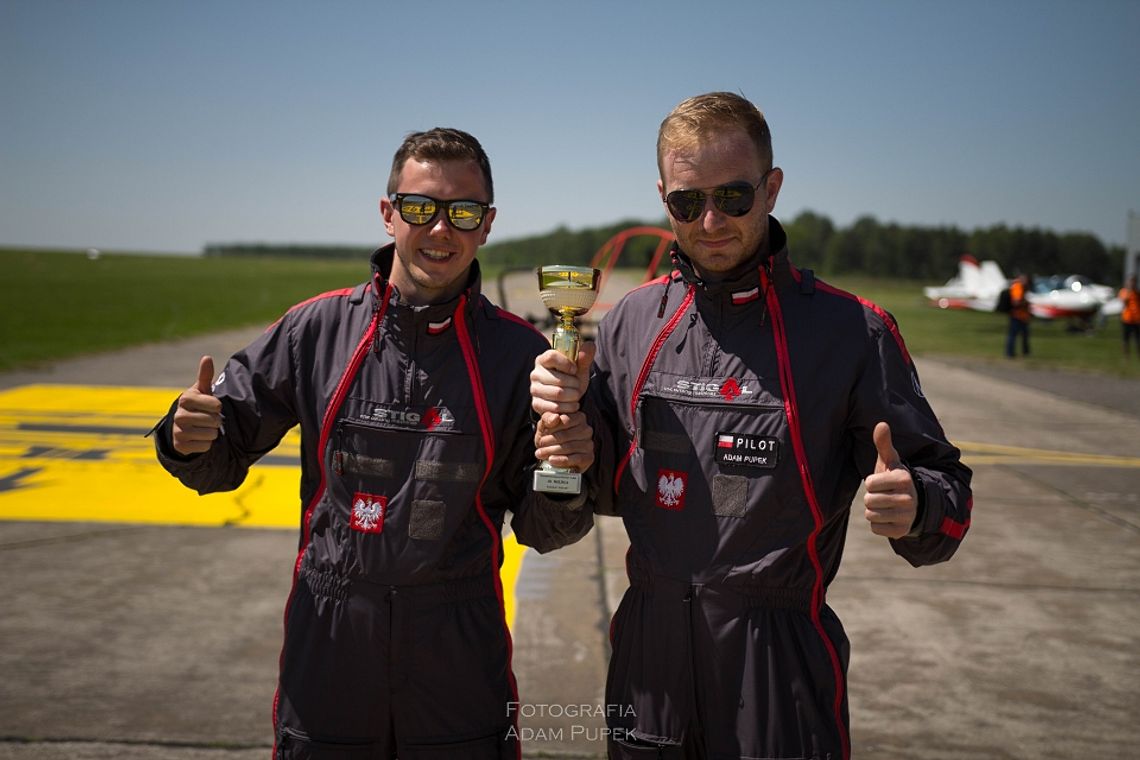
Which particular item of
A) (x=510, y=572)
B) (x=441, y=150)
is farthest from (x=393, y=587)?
(x=510, y=572)

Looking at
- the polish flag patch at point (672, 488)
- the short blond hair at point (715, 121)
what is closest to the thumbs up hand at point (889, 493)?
the polish flag patch at point (672, 488)

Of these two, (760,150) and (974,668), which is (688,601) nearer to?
(760,150)

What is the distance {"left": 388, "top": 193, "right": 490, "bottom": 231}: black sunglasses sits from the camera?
2488 mm

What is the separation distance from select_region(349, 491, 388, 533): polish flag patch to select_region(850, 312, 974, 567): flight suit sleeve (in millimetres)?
1236

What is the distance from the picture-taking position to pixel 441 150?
8.29 feet

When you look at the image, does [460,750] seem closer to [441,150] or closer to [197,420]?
[197,420]

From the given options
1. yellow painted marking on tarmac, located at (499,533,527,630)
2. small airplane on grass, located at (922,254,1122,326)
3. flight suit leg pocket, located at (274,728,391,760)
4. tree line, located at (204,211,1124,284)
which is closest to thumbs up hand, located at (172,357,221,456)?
flight suit leg pocket, located at (274,728,391,760)

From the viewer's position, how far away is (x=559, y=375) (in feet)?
6.98

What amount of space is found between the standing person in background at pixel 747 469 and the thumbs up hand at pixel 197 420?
0.87 meters

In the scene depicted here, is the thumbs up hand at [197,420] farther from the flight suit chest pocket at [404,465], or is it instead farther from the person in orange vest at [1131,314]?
the person in orange vest at [1131,314]

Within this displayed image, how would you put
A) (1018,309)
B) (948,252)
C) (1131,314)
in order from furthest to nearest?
(948,252), (1131,314), (1018,309)

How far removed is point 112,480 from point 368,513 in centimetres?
651

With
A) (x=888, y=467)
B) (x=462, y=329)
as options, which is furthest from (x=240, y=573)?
(x=888, y=467)

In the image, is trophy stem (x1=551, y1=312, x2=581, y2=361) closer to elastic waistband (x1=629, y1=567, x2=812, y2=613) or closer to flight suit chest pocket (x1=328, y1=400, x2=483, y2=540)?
flight suit chest pocket (x1=328, y1=400, x2=483, y2=540)
